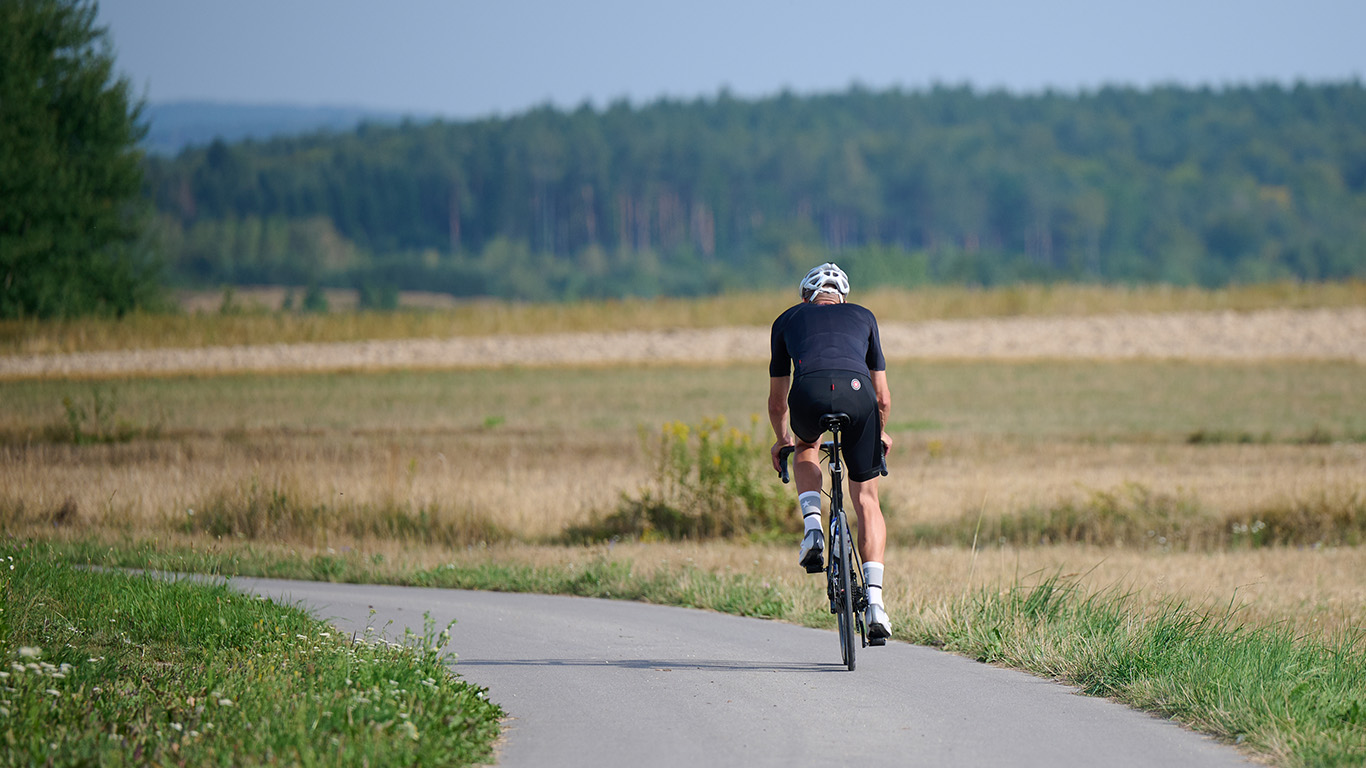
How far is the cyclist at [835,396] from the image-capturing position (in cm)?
843

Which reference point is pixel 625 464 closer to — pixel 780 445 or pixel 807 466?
pixel 780 445

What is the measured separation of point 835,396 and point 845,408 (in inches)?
3.7

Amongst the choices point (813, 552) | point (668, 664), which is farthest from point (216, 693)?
point (813, 552)

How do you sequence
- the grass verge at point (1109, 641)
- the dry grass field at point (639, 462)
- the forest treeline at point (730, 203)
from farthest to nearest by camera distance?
the forest treeline at point (730, 203) < the dry grass field at point (639, 462) < the grass verge at point (1109, 641)

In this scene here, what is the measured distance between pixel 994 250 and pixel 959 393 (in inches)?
5205

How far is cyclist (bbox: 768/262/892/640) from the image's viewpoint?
8.43m

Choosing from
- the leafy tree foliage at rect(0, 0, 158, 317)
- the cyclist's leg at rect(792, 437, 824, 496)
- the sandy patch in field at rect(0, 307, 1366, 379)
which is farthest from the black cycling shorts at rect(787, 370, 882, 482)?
the sandy patch in field at rect(0, 307, 1366, 379)

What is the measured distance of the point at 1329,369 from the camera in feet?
138

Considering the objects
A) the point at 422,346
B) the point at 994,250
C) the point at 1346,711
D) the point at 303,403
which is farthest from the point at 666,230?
the point at 1346,711

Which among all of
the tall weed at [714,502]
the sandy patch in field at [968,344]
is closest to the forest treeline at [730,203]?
the sandy patch in field at [968,344]

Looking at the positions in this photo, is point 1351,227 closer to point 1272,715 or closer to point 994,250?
point 994,250

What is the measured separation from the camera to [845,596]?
335 inches

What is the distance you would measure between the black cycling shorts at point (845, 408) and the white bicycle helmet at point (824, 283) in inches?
24.5

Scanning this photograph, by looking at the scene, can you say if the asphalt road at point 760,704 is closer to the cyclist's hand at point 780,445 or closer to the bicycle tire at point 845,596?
the bicycle tire at point 845,596
